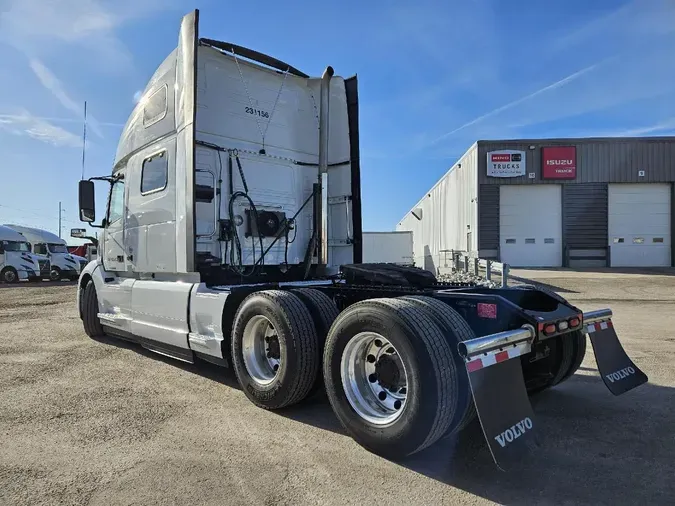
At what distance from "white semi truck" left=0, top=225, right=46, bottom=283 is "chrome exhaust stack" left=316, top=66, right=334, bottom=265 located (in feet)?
77.6

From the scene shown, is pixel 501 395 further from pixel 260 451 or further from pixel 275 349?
pixel 275 349

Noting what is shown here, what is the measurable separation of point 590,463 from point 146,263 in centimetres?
525

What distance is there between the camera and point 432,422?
2.90 meters

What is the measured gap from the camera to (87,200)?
7012mm

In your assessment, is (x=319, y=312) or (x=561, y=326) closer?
(x=561, y=326)

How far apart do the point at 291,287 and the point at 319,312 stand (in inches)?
32.5

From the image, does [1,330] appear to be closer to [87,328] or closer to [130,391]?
[87,328]

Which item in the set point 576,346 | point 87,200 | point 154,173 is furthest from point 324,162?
point 576,346

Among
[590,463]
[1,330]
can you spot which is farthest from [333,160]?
[1,330]

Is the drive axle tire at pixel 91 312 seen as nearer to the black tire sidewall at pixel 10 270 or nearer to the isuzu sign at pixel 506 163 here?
the black tire sidewall at pixel 10 270

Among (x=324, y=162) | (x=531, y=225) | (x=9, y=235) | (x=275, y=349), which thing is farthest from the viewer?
(x=9, y=235)

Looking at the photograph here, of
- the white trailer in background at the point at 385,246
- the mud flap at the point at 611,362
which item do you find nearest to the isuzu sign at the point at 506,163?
the white trailer in background at the point at 385,246

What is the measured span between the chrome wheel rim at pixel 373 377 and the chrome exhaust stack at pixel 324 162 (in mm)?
2954

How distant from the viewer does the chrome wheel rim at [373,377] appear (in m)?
3.37
